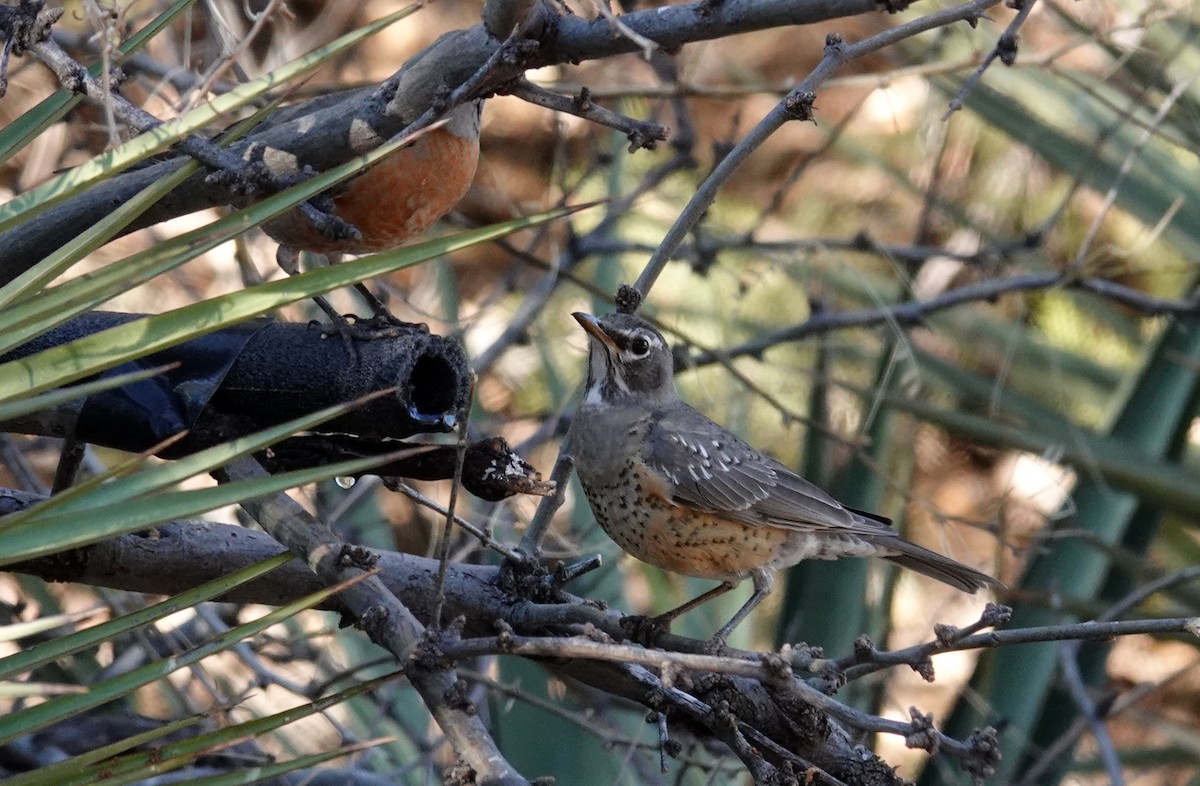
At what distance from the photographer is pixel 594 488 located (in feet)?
10.9

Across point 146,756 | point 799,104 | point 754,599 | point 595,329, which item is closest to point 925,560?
point 754,599

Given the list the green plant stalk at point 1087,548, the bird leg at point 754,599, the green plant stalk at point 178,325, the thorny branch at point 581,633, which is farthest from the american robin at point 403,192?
the green plant stalk at point 1087,548

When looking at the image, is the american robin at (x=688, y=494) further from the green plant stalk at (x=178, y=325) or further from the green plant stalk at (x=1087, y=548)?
the green plant stalk at (x=178, y=325)

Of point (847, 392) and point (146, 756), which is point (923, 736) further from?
point (847, 392)

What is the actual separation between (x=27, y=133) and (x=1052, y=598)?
10.2ft

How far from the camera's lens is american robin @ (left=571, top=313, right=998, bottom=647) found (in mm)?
3244

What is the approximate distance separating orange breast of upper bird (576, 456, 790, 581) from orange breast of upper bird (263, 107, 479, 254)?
2.72 feet

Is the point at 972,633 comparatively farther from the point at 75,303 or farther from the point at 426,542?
the point at 426,542

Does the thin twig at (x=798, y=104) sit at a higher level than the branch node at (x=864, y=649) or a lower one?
higher

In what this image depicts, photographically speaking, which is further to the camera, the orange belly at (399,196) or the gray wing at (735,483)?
the gray wing at (735,483)

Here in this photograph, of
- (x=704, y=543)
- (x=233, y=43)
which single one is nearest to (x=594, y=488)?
(x=704, y=543)

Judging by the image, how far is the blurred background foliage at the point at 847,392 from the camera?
3.94m

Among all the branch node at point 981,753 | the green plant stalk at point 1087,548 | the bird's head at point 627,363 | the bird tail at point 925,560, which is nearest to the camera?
the branch node at point 981,753

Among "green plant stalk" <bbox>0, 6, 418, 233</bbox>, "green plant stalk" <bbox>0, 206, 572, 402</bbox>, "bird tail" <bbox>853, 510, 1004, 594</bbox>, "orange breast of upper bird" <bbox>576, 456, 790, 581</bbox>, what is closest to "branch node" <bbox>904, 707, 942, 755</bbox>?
"green plant stalk" <bbox>0, 206, 572, 402</bbox>
